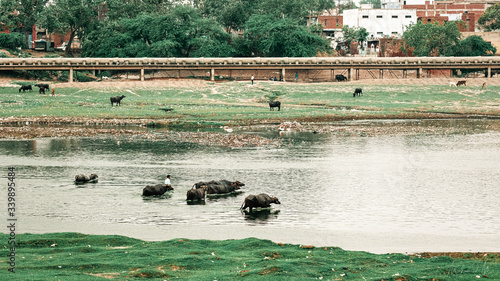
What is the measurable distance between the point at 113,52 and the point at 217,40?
16.8 m

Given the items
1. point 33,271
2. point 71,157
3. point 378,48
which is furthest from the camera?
point 378,48

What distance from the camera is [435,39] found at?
11869 centimetres

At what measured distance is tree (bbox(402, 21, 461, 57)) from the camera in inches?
4668

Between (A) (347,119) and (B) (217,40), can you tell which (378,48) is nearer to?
(B) (217,40)

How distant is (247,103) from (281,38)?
1647 inches

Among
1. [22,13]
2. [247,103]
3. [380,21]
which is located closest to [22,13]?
[22,13]

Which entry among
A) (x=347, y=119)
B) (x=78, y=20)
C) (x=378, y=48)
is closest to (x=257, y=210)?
(x=347, y=119)

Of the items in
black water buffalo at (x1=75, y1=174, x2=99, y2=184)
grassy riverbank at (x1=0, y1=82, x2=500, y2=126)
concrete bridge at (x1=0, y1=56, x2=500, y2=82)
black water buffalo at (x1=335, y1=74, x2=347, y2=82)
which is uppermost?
concrete bridge at (x1=0, y1=56, x2=500, y2=82)

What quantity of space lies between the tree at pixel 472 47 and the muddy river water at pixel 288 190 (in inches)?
2914

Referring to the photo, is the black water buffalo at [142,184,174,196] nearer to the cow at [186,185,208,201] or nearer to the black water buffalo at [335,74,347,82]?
the cow at [186,185,208,201]

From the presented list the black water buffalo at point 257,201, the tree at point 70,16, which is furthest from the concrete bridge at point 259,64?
the black water buffalo at point 257,201

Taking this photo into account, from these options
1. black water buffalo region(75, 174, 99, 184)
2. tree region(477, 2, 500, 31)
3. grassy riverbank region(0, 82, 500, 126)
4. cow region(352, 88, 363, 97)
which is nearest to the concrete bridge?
grassy riverbank region(0, 82, 500, 126)

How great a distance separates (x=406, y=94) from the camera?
280 feet

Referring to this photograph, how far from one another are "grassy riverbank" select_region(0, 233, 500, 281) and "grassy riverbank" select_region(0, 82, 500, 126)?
38745 mm
